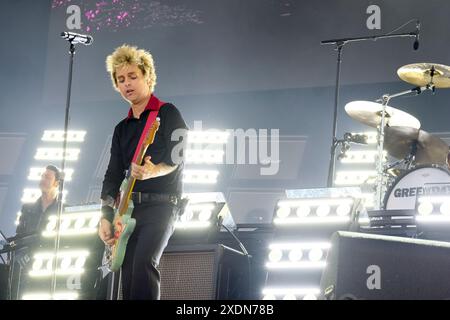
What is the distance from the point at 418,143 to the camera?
7945 mm

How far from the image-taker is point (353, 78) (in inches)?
426

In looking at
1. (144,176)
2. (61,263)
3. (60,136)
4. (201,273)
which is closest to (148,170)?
(144,176)

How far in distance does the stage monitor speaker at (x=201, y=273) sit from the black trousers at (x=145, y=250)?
0.85m

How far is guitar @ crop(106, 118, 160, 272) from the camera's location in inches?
178

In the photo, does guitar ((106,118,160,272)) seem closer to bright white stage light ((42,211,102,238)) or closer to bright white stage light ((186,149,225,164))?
bright white stage light ((42,211,102,238))

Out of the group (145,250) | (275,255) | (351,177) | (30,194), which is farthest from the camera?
(30,194)

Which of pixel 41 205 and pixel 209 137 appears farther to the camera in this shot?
pixel 209 137

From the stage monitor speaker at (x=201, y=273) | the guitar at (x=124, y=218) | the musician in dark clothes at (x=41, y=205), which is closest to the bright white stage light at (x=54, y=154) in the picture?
the musician in dark clothes at (x=41, y=205)

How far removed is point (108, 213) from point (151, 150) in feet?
1.41

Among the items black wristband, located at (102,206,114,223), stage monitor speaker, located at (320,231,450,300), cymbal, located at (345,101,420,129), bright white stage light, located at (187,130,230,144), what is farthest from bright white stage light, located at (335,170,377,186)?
stage monitor speaker, located at (320,231,450,300)

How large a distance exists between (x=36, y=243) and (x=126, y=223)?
233 centimetres

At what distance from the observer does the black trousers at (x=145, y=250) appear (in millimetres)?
4461

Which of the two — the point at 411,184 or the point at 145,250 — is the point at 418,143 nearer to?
the point at 411,184
